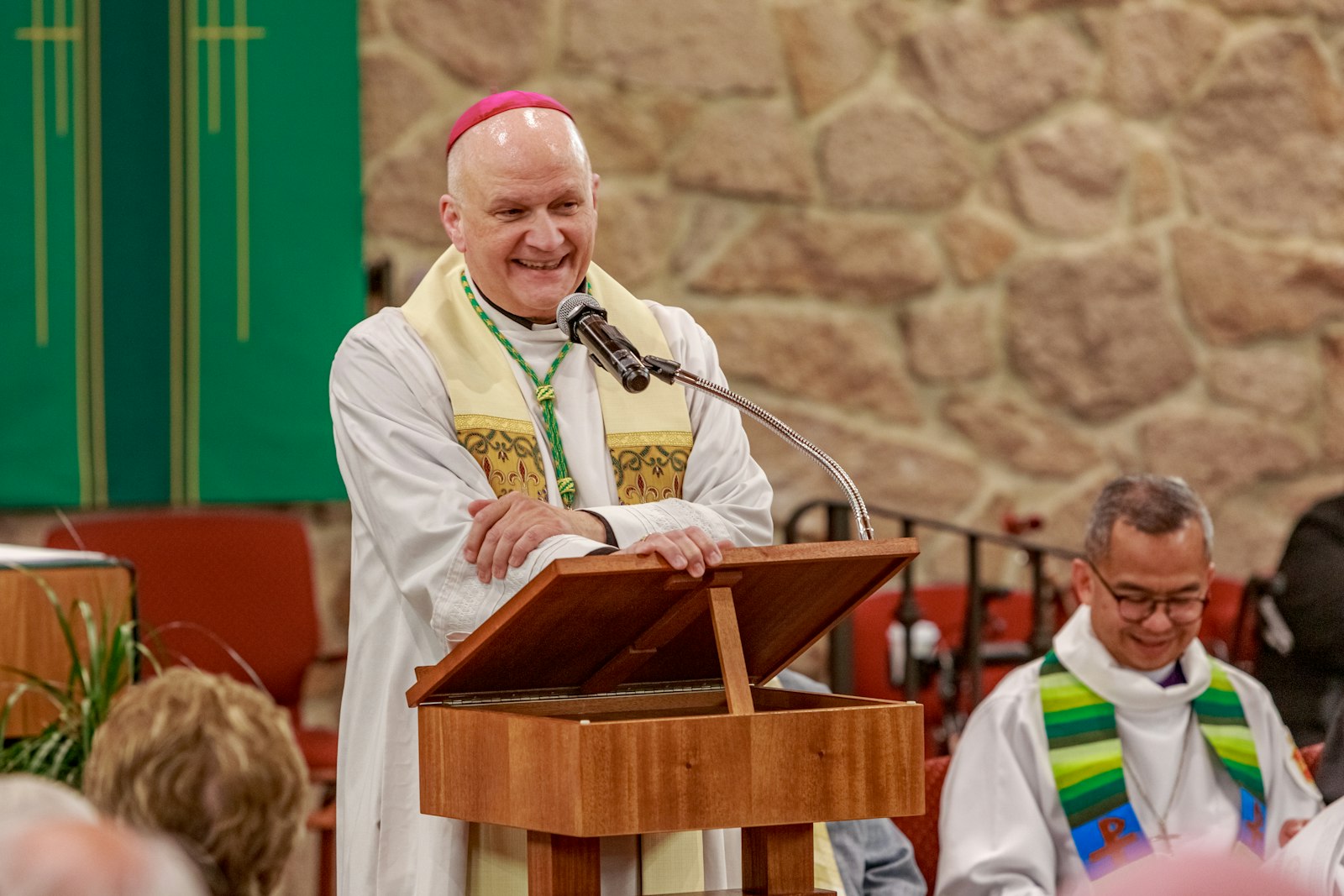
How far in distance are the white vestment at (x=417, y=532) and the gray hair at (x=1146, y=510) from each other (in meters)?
1.29

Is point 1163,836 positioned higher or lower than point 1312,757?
lower

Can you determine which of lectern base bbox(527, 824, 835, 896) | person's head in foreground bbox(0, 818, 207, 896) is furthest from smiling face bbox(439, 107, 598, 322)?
person's head in foreground bbox(0, 818, 207, 896)

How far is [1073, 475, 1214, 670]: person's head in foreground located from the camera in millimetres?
4207

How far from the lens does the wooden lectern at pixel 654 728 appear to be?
7.76ft

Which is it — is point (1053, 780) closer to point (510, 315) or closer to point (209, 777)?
point (510, 315)

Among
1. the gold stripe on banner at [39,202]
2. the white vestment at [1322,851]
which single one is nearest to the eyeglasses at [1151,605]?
the white vestment at [1322,851]

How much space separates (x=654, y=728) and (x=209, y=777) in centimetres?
64

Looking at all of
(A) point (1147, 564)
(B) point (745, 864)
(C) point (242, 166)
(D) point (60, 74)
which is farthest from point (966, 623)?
(B) point (745, 864)

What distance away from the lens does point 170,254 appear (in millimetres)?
6215

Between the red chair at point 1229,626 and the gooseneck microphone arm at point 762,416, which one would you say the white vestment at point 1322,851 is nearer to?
the gooseneck microphone arm at point 762,416

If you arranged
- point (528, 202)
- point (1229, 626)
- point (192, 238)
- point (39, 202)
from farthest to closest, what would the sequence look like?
point (1229, 626) < point (192, 238) < point (39, 202) < point (528, 202)

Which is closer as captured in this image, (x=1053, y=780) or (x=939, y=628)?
(x=1053, y=780)

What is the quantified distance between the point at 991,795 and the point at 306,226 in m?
3.22

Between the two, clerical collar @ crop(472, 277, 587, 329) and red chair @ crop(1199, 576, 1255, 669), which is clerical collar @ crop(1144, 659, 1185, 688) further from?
red chair @ crop(1199, 576, 1255, 669)
